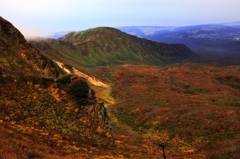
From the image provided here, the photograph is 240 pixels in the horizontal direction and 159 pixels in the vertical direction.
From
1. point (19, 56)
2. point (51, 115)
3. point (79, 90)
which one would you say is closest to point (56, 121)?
point (51, 115)

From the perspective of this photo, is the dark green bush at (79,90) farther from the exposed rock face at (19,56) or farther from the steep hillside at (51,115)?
the exposed rock face at (19,56)

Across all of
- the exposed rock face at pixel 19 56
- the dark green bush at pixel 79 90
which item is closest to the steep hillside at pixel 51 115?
the dark green bush at pixel 79 90

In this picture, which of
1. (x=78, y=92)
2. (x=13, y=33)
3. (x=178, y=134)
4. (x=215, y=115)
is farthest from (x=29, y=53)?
(x=215, y=115)

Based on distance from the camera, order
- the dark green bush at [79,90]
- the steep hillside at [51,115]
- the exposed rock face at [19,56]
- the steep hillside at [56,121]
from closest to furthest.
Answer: the steep hillside at [56,121]
the steep hillside at [51,115]
the dark green bush at [79,90]
the exposed rock face at [19,56]

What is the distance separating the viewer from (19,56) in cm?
3919

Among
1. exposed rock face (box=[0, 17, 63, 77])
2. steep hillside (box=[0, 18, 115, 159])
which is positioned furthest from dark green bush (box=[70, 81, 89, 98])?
exposed rock face (box=[0, 17, 63, 77])

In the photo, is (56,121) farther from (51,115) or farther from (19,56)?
(19,56)

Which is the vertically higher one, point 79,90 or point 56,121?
point 79,90

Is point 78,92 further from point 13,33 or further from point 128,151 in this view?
point 13,33

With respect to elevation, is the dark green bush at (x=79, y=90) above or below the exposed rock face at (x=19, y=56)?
below

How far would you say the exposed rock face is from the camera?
3609 centimetres

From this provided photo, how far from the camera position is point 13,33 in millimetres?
44000

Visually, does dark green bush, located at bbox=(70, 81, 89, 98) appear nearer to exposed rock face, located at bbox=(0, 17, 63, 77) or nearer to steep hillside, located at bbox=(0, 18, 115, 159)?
steep hillside, located at bbox=(0, 18, 115, 159)

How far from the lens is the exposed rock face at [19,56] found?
Result: 36.1 metres
